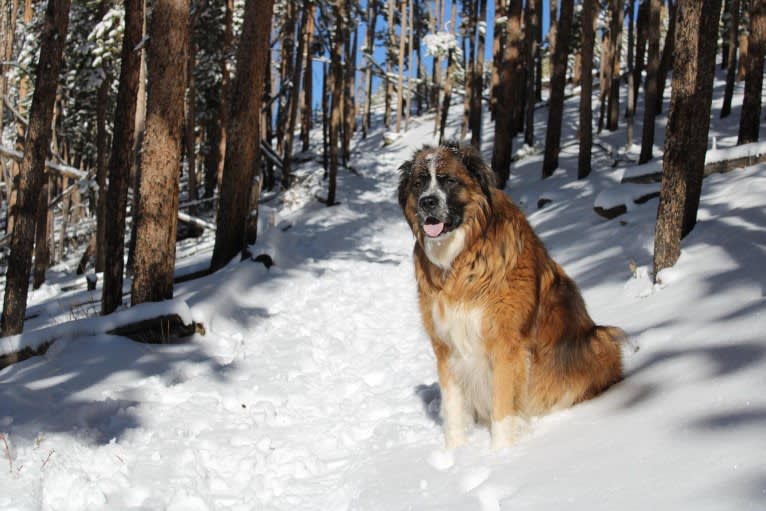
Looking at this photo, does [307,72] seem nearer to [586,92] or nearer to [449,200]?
[586,92]

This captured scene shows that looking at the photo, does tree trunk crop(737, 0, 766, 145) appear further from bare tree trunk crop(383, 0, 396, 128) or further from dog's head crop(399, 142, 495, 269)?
bare tree trunk crop(383, 0, 396, 128)

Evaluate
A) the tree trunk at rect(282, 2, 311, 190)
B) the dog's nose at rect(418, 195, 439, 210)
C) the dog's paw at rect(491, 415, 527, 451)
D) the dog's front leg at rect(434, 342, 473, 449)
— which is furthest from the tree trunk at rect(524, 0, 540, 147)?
the dog's paw at rect(491, 415, 527, 451)

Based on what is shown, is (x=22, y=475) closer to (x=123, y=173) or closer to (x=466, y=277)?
(x=466, y=277)

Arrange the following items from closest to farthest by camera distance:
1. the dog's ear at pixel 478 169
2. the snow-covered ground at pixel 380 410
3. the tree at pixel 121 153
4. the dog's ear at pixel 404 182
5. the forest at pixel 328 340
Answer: the snow-covered ground at pixel 380 410 < the forest at pixel 328 340 < the dog's ear at pixel 478 169 < the dog's ear at pixel 404 182 < the tree at pixel 121 153

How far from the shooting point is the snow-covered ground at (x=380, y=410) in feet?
9.20

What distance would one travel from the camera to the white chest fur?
3.74 meters

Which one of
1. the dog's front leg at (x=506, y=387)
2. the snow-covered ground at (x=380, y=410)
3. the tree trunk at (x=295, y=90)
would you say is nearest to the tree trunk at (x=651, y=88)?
the snow-covered ground at (x=380, y=410)

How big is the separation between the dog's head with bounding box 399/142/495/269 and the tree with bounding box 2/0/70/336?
6487mm

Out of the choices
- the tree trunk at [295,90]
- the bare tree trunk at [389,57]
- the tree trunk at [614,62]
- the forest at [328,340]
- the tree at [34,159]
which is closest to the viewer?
the forest at [328,340]

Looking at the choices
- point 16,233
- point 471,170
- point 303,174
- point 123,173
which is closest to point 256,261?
point 123,173

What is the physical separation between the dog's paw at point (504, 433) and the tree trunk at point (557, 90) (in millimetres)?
14050

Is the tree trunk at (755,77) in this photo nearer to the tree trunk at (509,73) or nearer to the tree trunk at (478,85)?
the tree trunk at (509,73)

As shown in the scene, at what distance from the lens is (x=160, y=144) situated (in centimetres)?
728

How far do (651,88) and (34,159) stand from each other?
47.3 ft
